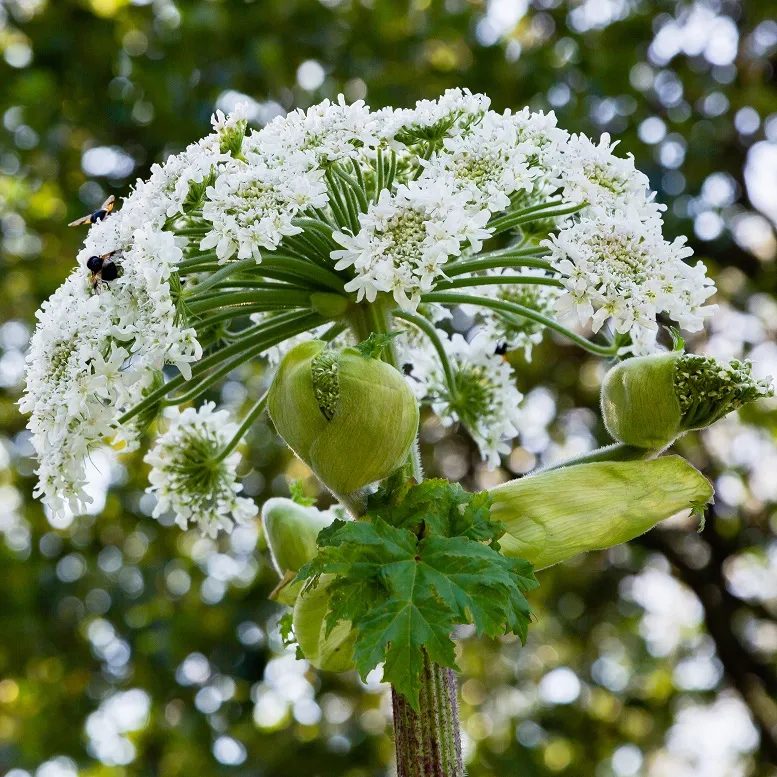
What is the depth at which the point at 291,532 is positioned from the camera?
1.54 meters

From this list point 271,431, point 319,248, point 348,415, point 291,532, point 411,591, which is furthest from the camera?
point 271,431

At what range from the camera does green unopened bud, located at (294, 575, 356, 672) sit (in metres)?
1.38

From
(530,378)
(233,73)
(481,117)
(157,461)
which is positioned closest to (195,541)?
(530,378)

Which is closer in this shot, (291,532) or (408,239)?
(408,239)

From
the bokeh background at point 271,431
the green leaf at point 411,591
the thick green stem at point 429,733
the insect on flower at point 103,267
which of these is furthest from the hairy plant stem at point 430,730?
the bokeh background at point 271,431

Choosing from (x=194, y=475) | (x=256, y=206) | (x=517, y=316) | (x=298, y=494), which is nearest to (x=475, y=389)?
(x=517, y=316)

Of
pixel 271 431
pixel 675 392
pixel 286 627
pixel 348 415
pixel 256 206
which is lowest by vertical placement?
pixel 271 431

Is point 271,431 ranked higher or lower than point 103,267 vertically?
lower

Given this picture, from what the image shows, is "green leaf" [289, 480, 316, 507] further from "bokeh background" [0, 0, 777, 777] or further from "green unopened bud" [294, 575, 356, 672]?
"bokeh background" [0, 0, 777, 777]

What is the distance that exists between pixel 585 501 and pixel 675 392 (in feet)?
0.65

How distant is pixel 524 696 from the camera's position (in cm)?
586

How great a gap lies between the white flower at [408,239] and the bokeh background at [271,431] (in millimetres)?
2703

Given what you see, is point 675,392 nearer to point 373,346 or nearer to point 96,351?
point 373,346

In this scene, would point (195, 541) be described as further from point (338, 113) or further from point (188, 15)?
point (338, 113)
